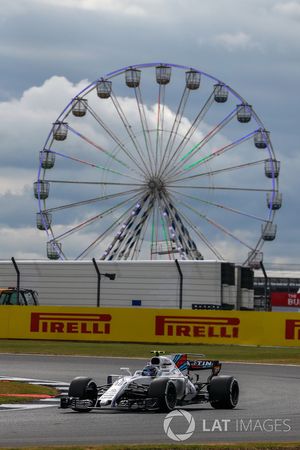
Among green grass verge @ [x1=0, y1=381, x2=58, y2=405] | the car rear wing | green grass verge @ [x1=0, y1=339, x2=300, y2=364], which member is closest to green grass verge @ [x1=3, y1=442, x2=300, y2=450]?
the car rear wing

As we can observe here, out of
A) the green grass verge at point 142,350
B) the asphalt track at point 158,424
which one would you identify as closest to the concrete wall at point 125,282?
the green grass verge at point 142,350

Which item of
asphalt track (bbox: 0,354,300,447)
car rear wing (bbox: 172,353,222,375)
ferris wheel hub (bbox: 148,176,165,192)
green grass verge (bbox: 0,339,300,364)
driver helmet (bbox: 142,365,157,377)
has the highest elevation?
ferris wheel hub (bbox: 148,176,165,192)

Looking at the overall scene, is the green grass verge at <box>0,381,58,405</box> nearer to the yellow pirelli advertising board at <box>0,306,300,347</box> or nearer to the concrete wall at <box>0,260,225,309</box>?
the yellow pirelli advertising board at <box>0,306,300,347</box>

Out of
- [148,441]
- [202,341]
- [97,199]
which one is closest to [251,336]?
[202,341]

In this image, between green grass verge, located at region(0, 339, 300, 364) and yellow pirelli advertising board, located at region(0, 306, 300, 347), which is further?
yellow pirelli advertising board, located at region(0, 306, 300, 347)

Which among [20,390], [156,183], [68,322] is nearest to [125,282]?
[156,183]

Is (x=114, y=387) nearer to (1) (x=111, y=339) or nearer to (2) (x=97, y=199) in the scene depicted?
(1) (x=111, y=339)

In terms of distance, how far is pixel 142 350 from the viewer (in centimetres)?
4062

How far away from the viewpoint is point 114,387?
63.4ft

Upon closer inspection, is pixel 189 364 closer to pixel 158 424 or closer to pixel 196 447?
pixel 158 424

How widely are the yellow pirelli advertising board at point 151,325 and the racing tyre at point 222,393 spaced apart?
24564 millimetres

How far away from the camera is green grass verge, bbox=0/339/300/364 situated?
38125 mm

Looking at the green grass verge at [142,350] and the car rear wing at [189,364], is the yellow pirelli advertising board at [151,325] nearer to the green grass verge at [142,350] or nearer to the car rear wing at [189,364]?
the green grass verge at [142,350]

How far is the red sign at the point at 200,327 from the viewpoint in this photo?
4481cm
